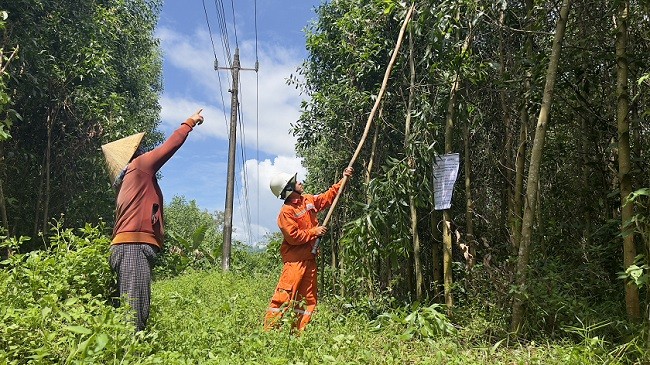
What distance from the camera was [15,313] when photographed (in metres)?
2.62

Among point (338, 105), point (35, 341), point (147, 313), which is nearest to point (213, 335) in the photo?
point (147, 313)

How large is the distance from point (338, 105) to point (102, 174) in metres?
5.85

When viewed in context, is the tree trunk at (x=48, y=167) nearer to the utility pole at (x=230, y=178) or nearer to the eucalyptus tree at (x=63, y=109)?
the eucalyptus tree at (x=63, y=109)

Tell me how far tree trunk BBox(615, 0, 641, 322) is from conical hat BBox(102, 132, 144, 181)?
353cm

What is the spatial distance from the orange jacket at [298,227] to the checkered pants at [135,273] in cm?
145

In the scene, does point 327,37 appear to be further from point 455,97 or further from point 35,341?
point 35,341

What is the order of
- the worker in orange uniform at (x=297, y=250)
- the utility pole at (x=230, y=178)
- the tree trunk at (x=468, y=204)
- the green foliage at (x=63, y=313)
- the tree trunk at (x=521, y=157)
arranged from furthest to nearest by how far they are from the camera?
the utility pole at (x=230, y=178)
the tree trunk at (x=468, y=204)
the worker in orange uniform at (x=297, y=250)
the tree trunk at (x=521, y=157)
the green foliage at (x=63, y=313)

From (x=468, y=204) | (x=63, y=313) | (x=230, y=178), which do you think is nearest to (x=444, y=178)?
(x=468, y=204)

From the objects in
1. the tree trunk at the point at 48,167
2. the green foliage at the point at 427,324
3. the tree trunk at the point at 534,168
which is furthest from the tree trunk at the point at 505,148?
the tree trunk at the point at 48,167

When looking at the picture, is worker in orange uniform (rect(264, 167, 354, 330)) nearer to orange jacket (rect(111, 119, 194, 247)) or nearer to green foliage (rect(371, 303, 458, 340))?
green foliage (rect(371, 303, 458, 340))

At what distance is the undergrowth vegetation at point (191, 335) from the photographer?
2.49m

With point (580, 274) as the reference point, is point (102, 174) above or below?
above

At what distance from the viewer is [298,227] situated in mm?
4750

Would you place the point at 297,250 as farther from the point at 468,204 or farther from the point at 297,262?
the point at 468,204
